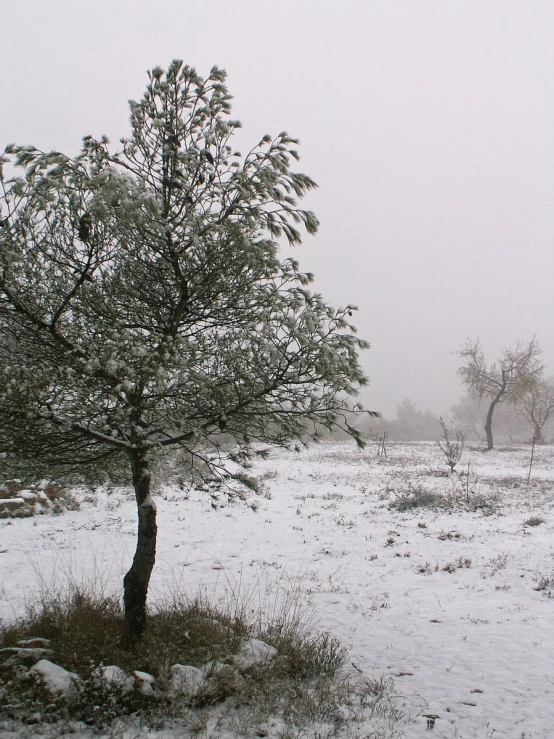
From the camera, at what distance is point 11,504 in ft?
38.4

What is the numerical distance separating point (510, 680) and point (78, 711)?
446 centimetres

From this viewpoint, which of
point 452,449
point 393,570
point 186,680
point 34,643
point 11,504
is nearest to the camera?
point 186,680

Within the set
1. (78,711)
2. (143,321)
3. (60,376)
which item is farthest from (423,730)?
(143,321)

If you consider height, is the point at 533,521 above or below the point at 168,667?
below

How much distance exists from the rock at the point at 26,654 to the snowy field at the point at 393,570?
1605mm

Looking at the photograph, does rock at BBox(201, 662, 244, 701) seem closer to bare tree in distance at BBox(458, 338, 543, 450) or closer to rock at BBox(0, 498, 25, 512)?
rock at BBox(0, 498, 25, 512)

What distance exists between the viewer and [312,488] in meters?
17.8

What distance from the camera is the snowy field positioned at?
4621 mm

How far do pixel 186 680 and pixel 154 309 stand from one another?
3952mm

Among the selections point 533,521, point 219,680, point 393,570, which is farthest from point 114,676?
point 533,521

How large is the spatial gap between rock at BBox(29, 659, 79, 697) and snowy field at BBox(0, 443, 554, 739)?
981 mm

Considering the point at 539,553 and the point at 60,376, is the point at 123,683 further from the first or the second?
the point at 539,553

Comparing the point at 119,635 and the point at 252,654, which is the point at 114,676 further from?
the point at 252,654

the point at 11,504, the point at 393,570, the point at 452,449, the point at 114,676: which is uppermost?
the point at 452,449
